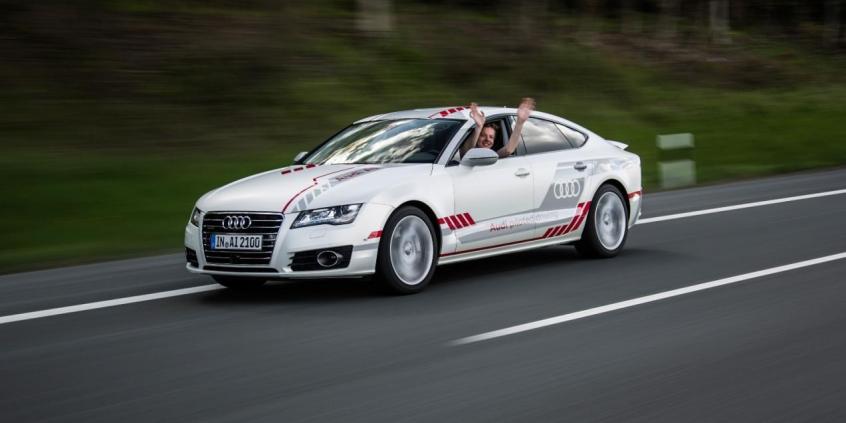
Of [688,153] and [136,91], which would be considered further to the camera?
[688,153]

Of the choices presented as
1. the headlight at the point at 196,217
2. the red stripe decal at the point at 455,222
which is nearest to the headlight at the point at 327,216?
the headlight at the point at 196,217

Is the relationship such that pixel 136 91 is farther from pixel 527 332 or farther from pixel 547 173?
pixel 527 332

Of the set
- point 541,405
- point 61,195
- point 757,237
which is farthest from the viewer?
point 61,195

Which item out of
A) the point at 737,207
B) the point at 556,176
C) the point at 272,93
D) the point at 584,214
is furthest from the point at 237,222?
the point at 272,93

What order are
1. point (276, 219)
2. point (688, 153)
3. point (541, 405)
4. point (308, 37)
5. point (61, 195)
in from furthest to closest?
point (308, 37), point (688, 153), point (61, 195), point (276, 219), point (541, 405)

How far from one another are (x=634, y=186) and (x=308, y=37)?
1476 cm

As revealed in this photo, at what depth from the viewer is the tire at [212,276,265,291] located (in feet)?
29.1

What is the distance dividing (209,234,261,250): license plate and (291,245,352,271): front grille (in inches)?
11.4

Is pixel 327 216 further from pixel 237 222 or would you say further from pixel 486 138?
pixel 486 138

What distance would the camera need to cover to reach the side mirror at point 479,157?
9.08 metres

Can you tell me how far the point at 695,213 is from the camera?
14.4 meters

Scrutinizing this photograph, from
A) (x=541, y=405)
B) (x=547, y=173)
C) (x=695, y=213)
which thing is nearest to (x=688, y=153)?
(x=695, y=213)

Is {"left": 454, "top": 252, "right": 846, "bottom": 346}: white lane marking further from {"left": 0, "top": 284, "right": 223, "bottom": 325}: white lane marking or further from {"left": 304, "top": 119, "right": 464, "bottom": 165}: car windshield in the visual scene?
{"left": 0, "top": 284, "right": 223, "bottom": 325}: white lane marking

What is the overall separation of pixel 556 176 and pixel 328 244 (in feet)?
8.89
